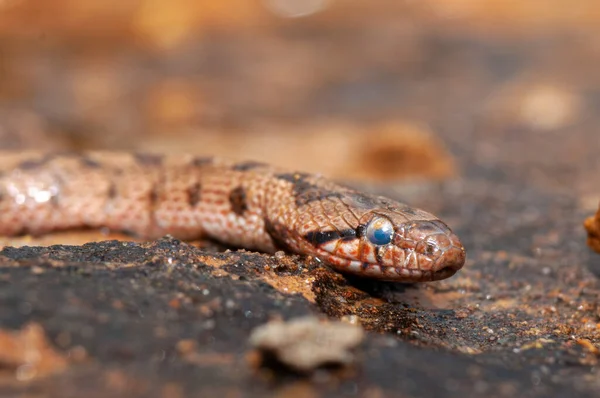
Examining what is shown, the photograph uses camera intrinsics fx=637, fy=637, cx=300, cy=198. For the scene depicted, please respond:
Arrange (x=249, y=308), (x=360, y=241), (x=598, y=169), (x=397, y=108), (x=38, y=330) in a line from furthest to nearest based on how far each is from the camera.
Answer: (x=397, y=108)
(x=598, y=169)
(x=360, y=241)
(x=249, y=308)
(x=38, y=330)

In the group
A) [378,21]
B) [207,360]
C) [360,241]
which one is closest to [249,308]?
[207,360]

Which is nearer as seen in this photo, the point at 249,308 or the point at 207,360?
the point at 207,360

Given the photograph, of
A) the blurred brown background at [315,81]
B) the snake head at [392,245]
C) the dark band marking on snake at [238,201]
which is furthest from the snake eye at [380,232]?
the blurred brown background at [315,81]

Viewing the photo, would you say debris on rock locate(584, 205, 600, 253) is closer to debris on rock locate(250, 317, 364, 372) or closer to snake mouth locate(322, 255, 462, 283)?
snake mouth locate(322, 255, 462, 283)

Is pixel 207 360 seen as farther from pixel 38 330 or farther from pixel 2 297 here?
pixel 2 297

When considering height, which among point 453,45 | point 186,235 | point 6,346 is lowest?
point 186,235

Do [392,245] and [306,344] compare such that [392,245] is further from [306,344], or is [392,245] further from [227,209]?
[306,344]

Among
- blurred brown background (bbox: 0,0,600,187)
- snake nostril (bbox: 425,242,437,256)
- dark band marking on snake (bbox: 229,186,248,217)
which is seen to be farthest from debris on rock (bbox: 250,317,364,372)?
blurred brown background (bbox: 0,0,600,187)

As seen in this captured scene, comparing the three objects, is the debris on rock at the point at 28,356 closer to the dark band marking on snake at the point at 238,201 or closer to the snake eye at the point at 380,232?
the snake eye at the point at 380,232
